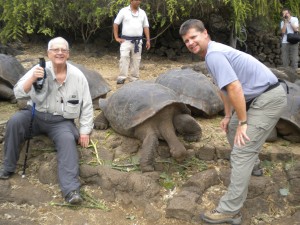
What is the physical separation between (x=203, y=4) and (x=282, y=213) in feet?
21.8

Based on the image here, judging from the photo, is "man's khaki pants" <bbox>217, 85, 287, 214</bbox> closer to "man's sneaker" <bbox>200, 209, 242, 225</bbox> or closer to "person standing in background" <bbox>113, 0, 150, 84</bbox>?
"man's sneaker" <bbox>200, 209, 242, 225</bbox>

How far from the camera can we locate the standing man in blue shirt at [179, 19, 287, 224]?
9.57 ft

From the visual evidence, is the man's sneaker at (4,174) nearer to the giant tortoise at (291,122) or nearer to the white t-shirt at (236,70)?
the white t-shirt at (236,70)

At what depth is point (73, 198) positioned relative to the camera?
3.64m

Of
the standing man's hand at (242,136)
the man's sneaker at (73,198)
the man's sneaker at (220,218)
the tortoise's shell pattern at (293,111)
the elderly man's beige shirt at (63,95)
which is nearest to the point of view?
the standing man's hand at (242,136)

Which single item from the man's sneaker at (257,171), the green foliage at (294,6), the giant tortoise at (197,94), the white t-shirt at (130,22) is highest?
the green foliage at (294,6)

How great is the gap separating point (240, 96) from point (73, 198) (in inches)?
68.5

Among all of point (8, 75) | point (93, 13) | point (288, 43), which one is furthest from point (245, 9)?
point (8, 75)

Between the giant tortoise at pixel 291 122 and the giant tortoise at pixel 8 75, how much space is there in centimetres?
359

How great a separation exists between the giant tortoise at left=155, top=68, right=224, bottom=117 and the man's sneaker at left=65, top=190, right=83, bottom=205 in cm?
192

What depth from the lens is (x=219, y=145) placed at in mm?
4395

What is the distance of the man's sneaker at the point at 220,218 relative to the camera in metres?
3.44

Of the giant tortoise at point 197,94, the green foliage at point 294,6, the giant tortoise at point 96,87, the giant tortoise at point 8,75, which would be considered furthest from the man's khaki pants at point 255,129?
the green foliage at point 294,6

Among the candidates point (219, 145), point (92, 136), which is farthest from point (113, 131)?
point (219, 145)
